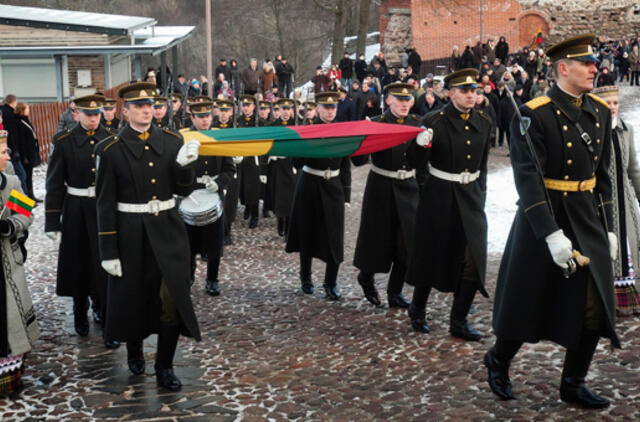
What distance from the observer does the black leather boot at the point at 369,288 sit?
8.45 meters

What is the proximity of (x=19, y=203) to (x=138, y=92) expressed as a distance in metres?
1.14

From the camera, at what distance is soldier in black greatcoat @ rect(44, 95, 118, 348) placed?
295 inches

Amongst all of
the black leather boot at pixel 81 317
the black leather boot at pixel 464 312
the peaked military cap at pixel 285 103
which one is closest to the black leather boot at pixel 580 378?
the black leather boot at pixel 464 312

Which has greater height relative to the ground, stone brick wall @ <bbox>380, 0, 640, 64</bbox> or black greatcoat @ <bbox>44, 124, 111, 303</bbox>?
stone brick wall @ <bbox>380, 0, 640, 64</bbox>

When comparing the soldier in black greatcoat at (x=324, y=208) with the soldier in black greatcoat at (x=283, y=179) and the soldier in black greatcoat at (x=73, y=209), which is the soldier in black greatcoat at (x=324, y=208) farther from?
the soldier in black greatcoat at (x=283, y=179)

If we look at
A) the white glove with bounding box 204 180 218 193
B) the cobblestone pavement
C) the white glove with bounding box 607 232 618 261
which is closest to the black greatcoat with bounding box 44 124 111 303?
the cobblestone pavement

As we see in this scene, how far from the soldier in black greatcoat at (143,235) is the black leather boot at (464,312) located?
2.23 metres

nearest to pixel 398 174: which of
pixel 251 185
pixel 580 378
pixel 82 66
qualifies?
pixel 580 378

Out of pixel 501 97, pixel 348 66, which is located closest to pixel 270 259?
pixel 501 97

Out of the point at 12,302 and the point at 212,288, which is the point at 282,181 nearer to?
the point at 212,288

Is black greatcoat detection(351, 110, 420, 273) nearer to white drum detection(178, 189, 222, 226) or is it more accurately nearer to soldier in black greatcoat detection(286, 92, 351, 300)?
soldier in black greatcoat detection(286, 92, 351, 300)

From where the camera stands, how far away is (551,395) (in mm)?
5777

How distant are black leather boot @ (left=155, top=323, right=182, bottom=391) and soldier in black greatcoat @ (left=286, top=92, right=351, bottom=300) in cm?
283

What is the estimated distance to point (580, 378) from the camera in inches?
216
